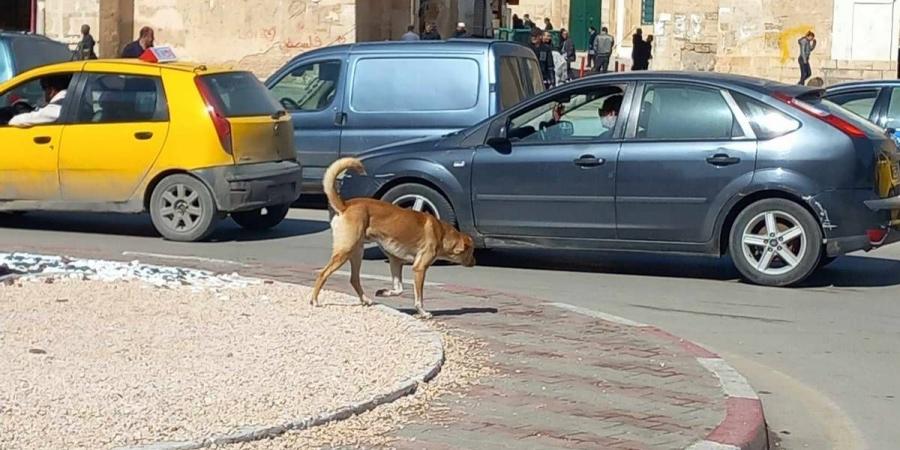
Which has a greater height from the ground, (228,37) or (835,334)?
(228,37)

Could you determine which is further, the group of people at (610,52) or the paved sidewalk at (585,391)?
the group of people at (610,52)

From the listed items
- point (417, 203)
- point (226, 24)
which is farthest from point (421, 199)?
point (226, 24)

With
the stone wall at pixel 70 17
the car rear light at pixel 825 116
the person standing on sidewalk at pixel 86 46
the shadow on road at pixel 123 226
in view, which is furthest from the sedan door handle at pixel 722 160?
the stone wall at pixel 70 17

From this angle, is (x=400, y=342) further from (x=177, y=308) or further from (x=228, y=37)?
(x=228, y=37)

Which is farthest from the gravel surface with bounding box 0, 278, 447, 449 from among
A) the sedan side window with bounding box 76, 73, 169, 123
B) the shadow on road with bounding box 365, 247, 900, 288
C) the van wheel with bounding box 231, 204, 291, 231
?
the van wheel with bounding box 231, 204, 291, 231

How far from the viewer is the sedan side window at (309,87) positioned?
634 inches

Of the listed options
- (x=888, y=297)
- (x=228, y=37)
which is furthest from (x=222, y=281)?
(x=228, y=37)

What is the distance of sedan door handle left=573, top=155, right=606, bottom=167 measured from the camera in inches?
466

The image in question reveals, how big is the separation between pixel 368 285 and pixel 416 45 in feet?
17.9

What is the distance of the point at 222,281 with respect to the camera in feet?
33.0

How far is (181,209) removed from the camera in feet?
44.2

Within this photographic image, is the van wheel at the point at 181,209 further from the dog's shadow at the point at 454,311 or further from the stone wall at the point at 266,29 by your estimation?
the stone wall at the point at 266,29

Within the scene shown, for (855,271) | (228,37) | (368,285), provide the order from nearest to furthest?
(368,285)
(855,271)
(228,37)

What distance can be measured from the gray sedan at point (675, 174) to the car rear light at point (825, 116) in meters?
0.01
